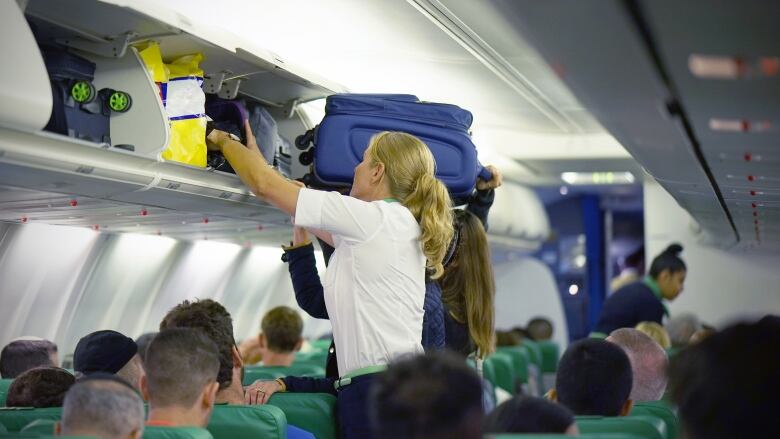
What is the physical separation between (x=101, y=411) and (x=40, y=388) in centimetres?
143

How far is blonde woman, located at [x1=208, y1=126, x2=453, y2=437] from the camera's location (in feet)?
14.3

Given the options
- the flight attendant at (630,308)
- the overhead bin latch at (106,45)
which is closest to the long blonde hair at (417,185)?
the overhead bin latch at (106,45)

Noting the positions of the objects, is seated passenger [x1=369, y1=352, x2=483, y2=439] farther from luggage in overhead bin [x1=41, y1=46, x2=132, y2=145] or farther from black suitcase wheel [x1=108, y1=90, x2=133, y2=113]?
black suitcase wheel [x1=108, y1=90, x2=133, y2=113]

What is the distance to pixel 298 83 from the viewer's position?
597 centimetres

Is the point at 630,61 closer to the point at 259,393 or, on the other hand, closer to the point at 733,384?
the point at 733,384

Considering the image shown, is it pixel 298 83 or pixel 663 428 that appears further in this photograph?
pixel 298 83

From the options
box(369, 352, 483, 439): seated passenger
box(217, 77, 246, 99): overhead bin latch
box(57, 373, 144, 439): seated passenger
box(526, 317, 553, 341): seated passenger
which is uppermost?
box(217, 77, 246, 99): overhead bin latch

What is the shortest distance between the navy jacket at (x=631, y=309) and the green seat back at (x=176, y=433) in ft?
23.0

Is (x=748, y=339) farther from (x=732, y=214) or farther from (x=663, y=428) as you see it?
(x=732, y=214)

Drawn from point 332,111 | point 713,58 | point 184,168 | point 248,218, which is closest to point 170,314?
point 184,168

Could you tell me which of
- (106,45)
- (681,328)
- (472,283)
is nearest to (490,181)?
(472,283)

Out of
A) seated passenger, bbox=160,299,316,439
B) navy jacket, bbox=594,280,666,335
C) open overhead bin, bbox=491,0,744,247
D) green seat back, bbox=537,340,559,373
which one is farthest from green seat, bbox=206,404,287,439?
green seat back, bbox=537,340,559,373

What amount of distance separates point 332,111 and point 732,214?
4.66 meters

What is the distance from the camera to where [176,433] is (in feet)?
10.9
